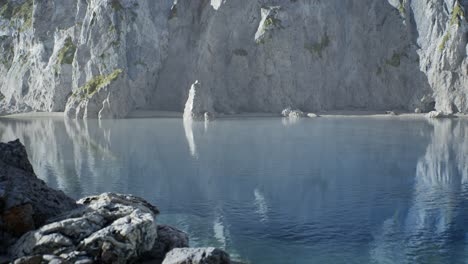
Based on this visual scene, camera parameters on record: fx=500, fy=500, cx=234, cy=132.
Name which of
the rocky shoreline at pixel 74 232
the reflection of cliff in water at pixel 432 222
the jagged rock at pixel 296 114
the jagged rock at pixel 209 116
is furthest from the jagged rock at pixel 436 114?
the rocky shoreline at pixel 74 232

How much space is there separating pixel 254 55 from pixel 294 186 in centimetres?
8173

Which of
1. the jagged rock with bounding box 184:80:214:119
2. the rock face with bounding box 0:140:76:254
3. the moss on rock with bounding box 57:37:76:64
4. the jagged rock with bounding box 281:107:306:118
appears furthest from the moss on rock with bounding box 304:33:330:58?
the rock face with bounding box 0:140:76:254

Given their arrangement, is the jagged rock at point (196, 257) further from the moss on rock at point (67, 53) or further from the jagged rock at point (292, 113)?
the moss on rock at point (67, 53)

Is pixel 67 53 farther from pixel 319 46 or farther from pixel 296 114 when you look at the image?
pixel 319 46

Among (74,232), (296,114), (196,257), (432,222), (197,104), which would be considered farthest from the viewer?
(296,114)

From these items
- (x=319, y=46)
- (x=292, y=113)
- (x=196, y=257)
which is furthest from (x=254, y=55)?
(x=196, y=257)

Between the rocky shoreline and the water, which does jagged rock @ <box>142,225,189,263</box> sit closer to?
the rocky shoreline

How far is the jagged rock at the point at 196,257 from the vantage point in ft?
58.2

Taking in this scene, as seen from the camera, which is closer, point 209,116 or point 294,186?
point 294,186

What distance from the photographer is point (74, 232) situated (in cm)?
1859

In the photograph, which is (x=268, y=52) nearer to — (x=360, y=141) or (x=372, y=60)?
(x=372, y=60)

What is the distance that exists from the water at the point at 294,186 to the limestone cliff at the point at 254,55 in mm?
44633

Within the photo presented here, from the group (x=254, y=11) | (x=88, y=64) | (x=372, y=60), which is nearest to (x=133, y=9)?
(x=88, y=64)

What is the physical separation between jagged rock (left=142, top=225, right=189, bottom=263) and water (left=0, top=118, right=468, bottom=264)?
6.68ft
